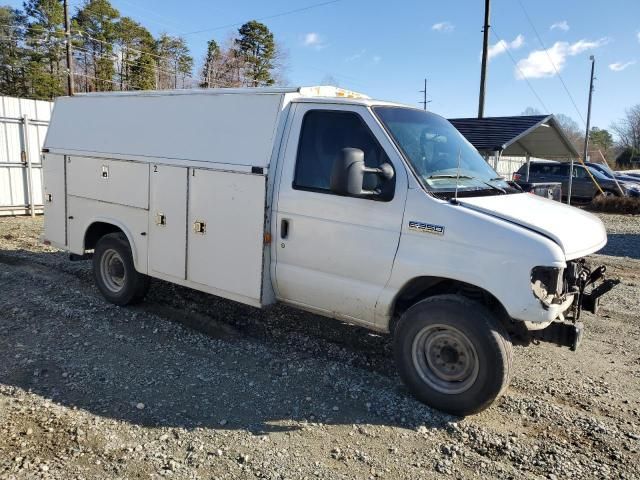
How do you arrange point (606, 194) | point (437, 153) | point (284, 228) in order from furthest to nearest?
point (606, 194), point (284, 228), point (437, 153)

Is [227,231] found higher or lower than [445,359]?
higher

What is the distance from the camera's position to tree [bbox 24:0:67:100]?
38125 millimetres

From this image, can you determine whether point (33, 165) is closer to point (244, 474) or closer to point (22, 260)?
point (22, 260)

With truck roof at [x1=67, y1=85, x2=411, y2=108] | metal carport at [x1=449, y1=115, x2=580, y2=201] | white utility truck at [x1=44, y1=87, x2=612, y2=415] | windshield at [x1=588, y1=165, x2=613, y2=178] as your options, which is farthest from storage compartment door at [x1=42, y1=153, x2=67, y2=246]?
windshield at [x1=588, y1=165, x2=613, y2=178]

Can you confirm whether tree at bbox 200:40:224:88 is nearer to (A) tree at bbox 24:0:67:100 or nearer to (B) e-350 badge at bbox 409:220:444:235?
(A) tree at bbox 24:0:67:100

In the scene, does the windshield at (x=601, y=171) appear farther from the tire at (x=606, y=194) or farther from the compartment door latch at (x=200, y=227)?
the compartment door latch at (x=200, y=227)

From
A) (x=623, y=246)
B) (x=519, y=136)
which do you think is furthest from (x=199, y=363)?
(x=623, y=246)

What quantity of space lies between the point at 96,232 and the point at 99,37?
43.2 metres

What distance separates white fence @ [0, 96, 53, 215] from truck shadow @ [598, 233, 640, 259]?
558 inches

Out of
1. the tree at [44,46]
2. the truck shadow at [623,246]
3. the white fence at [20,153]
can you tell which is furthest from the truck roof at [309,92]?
the tree at [44,46]

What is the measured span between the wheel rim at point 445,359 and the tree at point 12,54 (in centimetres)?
4372

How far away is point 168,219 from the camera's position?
5.53 metres

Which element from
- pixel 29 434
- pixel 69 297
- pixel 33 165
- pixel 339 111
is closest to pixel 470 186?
pixel 339 111

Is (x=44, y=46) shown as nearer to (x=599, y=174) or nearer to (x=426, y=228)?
(x=599, y=174)
